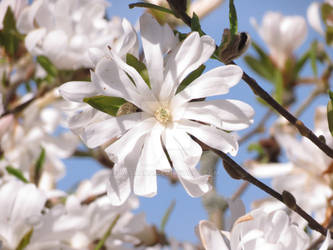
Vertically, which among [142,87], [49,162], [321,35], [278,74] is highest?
[142,87]

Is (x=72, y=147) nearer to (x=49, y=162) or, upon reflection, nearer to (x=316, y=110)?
(x=49, y=162)

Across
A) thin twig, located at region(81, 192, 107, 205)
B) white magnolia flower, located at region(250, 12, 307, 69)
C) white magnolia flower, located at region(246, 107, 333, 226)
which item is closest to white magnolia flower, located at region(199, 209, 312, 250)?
white magnolia flower, located at region(246, 107, 333, 226)

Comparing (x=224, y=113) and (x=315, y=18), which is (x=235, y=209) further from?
(x=315, y=18)

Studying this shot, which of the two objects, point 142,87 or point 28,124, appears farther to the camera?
point 28,124

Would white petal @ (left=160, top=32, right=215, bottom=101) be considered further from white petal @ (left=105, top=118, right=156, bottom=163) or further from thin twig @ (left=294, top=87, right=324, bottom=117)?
thin twig @ (left=294, top=87, right=324, bottom=117)

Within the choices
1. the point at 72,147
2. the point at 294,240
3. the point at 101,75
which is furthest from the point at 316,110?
the point at 72,147

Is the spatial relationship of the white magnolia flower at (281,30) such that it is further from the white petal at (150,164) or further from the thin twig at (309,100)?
the white petal at (150,164)
